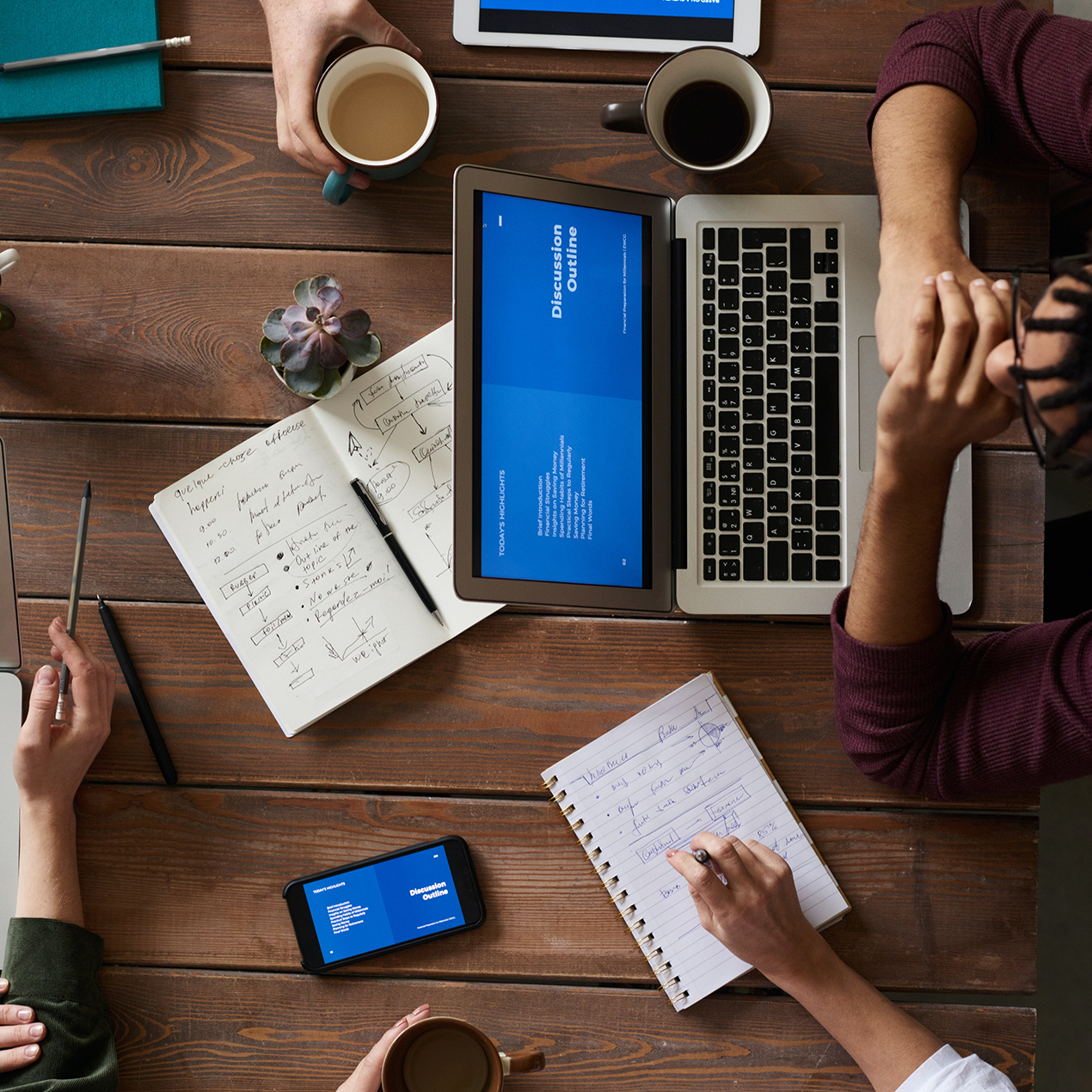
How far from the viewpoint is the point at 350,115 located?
3.19 feet

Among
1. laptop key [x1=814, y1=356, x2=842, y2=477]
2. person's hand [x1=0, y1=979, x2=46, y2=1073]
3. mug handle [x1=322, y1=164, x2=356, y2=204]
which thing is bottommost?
person's hand [x1=0, y1=979, x2=46, y2=1073]

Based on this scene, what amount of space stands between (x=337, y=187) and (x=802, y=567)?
0.68 metres

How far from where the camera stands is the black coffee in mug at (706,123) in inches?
38.3

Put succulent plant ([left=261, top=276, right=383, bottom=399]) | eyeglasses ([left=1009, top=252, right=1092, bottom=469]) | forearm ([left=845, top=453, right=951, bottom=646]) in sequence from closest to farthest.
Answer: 1. eyeglasses ([left=1009, top=252, right=1092, bottom=469])
2. forearm ([left=845, top=453, right=951, bottom=646])
3. succulent plant ([left=261, top=276, right=383, bottom=399])

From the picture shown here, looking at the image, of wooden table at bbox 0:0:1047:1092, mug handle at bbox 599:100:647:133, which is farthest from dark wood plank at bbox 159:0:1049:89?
mug handle at bbox 599:100:647:133

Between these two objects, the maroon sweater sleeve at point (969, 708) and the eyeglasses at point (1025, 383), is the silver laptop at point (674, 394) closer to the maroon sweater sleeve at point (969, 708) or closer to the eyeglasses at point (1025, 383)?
the maroon sweater sleeve at point (969, 708)

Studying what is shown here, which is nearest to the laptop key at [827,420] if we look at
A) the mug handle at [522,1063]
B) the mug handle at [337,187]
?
the mug handle at [337,187]

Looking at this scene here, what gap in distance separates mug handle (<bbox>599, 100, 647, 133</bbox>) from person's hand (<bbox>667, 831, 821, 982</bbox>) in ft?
2.59

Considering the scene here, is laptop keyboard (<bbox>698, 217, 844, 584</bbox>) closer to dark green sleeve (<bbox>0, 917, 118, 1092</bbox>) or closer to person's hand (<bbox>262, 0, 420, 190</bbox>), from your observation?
person's hand (<bbox>262, 0, 420, 190</bbox>)

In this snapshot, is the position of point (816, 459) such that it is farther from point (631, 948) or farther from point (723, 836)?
point (631, 948)

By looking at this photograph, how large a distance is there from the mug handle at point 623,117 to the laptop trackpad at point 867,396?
1.14 ft

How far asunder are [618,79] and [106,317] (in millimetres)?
678

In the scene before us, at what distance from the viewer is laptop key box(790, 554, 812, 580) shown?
974mm

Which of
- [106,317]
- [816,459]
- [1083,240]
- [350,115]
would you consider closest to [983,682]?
[816,459]
